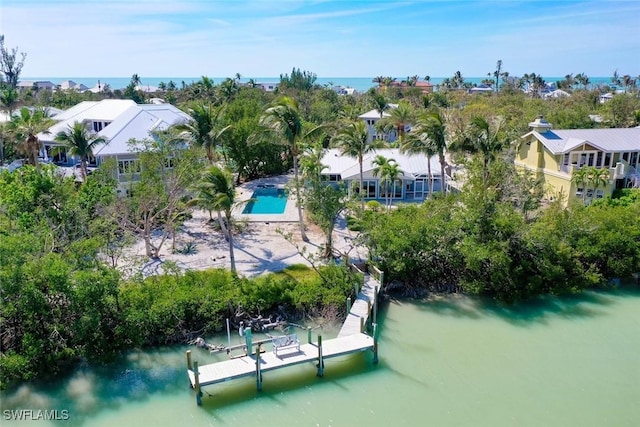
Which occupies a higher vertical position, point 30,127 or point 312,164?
point 30,127

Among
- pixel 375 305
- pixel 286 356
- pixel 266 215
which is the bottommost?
pixel 286 356

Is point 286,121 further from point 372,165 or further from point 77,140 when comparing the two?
point 77,140

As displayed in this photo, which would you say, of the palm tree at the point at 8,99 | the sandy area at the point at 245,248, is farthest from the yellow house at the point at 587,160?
the palm tree at the point at 8,99

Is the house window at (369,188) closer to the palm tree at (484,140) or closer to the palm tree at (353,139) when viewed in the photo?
the palm tree at (353,139)

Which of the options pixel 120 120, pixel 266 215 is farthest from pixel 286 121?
pixel 120 120

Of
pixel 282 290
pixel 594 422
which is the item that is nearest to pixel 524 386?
pixel 594 422

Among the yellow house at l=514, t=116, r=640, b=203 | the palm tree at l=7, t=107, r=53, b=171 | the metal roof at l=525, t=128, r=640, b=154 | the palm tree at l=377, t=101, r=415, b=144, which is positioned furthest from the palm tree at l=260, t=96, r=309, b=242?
the palm tree at l=377, t=101, r=415, b=144
